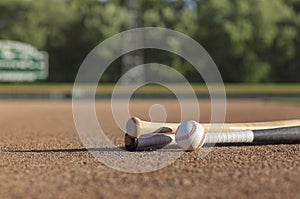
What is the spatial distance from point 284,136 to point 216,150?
1126 mm

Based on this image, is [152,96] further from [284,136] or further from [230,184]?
[230,184]

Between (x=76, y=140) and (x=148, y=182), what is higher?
(x=148, y=182)

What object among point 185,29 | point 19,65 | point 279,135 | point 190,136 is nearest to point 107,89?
point 19,65

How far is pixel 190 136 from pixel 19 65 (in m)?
31.4

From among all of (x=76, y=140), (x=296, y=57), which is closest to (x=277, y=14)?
(x=296, y=57)

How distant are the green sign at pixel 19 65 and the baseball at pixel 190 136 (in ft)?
101

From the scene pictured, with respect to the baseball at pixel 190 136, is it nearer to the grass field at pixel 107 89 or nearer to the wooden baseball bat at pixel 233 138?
the wooden baseball bat at pixel 233 138

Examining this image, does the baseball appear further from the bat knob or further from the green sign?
the green sign

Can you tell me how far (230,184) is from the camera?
175 inches

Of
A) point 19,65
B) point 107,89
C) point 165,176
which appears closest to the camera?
point 165,176

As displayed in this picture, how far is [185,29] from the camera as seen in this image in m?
49.7

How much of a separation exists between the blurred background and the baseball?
41.6 meters

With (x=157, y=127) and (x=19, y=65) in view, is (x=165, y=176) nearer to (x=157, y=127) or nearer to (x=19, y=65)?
(x=157, y=127)

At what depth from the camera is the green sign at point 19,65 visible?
36.2 meters
